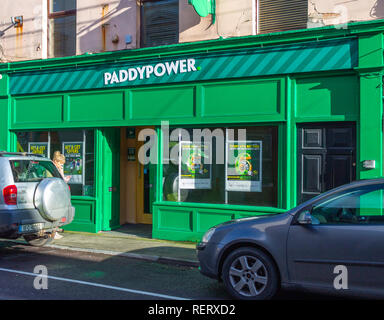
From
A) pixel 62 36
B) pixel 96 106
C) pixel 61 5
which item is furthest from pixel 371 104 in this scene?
pixel 61 5

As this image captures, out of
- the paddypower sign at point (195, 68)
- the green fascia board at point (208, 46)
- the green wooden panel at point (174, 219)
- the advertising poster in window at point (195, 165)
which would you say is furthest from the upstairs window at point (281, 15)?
the green wooden panel at point (174, 219)

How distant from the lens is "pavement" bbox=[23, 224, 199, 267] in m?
7.82

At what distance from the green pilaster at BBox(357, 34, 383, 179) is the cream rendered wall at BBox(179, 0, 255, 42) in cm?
253

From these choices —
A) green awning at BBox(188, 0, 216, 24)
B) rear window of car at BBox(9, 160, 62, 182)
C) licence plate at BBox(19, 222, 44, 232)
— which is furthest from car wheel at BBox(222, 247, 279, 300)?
green awning at BBox(188, 0, 216, 24)

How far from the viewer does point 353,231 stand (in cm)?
475

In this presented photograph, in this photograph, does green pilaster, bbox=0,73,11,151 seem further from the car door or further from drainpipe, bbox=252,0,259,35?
the car door

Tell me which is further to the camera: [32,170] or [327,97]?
[327,97]

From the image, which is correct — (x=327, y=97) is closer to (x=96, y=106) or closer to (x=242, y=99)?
(x=242, y=99)

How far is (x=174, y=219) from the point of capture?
960 centimetres

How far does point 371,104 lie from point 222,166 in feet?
10.8

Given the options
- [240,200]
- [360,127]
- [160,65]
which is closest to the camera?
[360,127]
